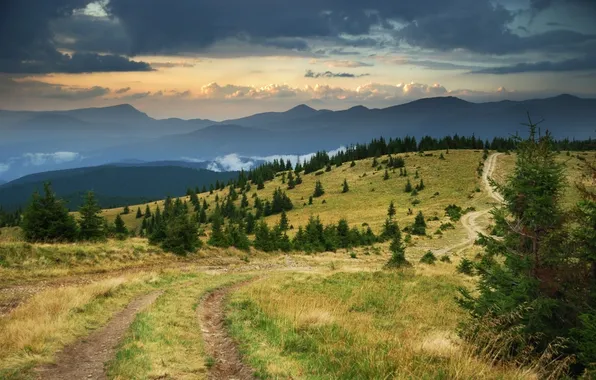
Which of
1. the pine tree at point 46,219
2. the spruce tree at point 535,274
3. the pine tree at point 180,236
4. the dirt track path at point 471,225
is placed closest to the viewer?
the spruce tree at point 535,274

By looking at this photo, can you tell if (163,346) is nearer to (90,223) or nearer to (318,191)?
(90,223)

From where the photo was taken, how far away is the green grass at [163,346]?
8070 mm

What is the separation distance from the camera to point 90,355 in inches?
367

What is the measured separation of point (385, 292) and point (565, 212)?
37.6 ft

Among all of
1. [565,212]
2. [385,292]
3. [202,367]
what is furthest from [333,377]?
[385,292]

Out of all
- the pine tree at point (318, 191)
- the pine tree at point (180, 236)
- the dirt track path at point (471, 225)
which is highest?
the pine tree at point (180, 236)

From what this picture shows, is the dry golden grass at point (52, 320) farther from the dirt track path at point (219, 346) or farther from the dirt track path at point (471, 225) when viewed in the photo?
the dirt track path at point (471, 225)

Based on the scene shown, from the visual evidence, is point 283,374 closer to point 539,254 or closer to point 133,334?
point 133,334

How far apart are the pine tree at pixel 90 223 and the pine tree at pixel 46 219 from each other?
1.58 meters

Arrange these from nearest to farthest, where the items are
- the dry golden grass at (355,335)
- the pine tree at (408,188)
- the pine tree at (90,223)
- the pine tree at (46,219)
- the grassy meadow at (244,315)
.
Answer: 1. the dry golden grass at (355,335)
2. the grassy meadow at (244,315)
3. the pine tree at (46,219)
4. the pine tree at (90,223)
5. the pine tree at (408,188)

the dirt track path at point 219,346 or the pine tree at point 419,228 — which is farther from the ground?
the dirt track path at point 219,346

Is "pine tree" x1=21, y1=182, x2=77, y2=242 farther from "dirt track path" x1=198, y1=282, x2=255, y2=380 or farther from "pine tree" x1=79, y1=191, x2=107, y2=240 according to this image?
"dirt track path" x1=198, y1=282, x2=255, y2=380

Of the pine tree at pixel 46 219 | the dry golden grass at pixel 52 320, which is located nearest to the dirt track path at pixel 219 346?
the dry golden grass at pixel 52 320

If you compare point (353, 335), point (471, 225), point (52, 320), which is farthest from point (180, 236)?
point (471, 225)
